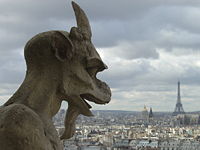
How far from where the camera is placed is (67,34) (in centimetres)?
191

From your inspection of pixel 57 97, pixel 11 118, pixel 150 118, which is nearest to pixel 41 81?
pixel 57 97

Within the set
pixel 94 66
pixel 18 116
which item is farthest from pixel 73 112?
pixel 18 116

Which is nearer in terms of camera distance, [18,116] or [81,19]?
[18,116]

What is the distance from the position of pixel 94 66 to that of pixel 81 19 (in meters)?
0.18

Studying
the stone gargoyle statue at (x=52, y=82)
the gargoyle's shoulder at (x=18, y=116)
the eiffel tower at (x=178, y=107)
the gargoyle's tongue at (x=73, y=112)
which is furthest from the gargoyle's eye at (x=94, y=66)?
the eiffel tower at (x=178, y=107)

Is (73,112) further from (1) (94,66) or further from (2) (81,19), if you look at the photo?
(2) (81,19)

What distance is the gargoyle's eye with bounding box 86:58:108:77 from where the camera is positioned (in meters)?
1.95

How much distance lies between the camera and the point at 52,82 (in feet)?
6.18

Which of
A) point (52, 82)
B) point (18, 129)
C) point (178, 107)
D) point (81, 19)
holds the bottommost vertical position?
point (18, 129)

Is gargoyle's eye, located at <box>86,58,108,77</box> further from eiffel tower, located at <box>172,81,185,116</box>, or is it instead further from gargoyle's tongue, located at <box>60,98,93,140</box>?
eiffel tower, located at <box>172,81,185,116</box>

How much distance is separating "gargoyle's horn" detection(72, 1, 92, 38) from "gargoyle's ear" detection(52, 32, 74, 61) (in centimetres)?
12

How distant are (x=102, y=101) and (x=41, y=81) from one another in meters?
0.26

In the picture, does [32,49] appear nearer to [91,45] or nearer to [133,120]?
[91,45]

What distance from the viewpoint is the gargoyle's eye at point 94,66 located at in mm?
1947
